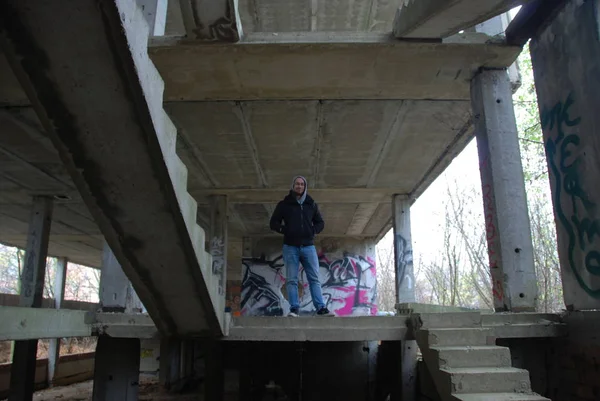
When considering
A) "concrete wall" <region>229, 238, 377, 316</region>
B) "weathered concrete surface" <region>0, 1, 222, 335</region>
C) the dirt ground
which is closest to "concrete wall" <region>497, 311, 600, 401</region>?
"weathered concrete surface" <region>0, 1, 222, 335</region>

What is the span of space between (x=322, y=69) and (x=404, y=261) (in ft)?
22.9

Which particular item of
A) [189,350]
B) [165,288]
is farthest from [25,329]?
[189,350]

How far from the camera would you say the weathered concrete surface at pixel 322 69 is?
625 cm

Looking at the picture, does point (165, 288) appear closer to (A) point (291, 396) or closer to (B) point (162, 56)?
(B) point (162, 56)

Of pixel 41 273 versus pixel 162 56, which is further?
pixel 41 273

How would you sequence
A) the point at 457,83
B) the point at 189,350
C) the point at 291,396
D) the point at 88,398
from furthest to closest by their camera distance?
1. the point at 189,350
2. the point at 88,398
3. the point at 291,396
4. the point at 457,83

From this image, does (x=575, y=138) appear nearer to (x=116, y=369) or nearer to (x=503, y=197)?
(x=503, y=197)

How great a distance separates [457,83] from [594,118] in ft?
8.63

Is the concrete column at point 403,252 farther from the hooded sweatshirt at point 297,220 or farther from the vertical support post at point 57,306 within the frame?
the vertical support post at point 57,306

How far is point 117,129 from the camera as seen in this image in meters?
3.59

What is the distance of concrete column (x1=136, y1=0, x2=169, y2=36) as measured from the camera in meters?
6.54

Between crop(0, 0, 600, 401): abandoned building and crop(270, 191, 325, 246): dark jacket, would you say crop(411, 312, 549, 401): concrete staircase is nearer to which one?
crop(0, 0, 600, 401): abandoned building

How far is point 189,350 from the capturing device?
14.3 metres

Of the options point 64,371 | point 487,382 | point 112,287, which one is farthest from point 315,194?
point 64,371
